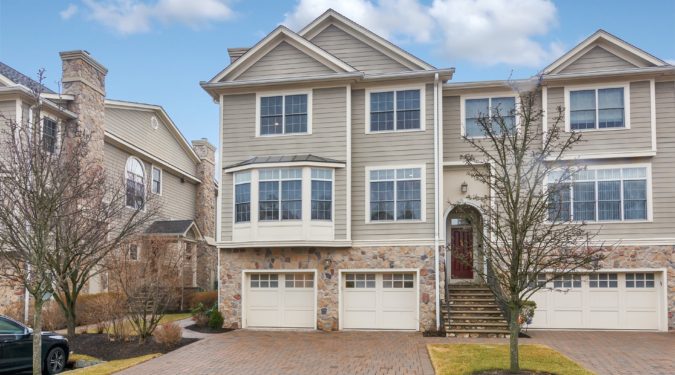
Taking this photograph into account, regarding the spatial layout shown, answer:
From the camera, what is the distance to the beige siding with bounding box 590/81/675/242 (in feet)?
61.1

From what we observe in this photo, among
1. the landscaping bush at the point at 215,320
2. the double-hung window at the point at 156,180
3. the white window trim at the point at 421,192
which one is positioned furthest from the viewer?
the double-hung window at the point at 156,180

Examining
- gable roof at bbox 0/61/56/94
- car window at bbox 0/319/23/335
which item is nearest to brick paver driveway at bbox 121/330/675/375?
car window at bbox 0/319/23/335

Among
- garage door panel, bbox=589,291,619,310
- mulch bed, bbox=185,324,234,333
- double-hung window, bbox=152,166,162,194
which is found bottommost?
mulch bed, bbox=185,324,234,333

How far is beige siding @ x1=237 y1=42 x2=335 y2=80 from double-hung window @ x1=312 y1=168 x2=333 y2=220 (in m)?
3.21

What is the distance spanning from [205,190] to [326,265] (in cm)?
1666

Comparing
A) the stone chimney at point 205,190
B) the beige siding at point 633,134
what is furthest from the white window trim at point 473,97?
the stone chimney at point 205,190

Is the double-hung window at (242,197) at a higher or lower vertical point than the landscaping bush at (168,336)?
higher

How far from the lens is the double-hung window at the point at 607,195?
61.8 feet

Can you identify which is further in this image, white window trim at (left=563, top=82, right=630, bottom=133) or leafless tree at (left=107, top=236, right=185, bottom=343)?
white window trim at (left=563, top=82, right=630, bottom=133)

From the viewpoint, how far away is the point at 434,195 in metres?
18.8

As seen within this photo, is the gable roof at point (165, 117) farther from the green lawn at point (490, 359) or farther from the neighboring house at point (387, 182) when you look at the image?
the green lawn at point (490, 359)

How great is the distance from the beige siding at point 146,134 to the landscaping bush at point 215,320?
9.99 metres

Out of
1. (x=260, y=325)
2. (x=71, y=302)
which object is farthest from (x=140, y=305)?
(x=260, y=325)

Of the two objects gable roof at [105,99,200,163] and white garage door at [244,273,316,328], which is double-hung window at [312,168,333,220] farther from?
gable roof at [105,99,200,163]
